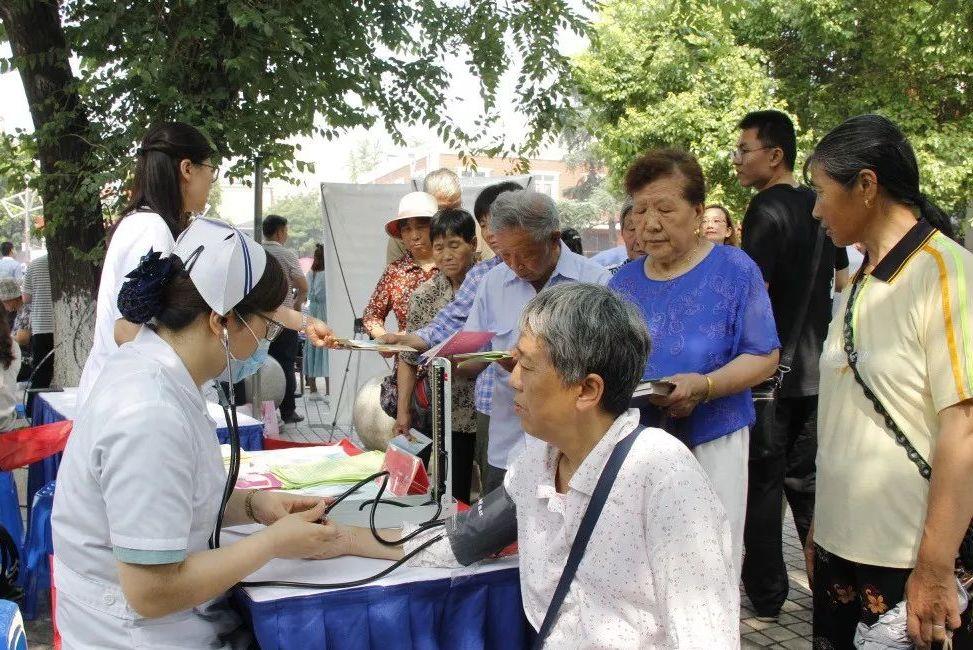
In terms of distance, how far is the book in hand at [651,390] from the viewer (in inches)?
83.9

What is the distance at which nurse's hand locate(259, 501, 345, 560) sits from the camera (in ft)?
5.70

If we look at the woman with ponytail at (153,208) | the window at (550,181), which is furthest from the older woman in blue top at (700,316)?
the window at (550,181)

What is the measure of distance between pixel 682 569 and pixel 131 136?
510cm

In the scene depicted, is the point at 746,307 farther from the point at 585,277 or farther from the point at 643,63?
the point at 643,63

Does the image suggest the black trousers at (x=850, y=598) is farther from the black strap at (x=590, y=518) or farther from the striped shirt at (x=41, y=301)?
the striped shirt at (x=41, y=301)

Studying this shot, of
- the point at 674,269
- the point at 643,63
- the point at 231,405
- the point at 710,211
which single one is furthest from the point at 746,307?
the point at 643,63

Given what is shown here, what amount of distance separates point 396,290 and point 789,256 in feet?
6.62

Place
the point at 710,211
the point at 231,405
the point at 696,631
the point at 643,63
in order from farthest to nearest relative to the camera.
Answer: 1. the point at 643,63
2. the point at 710,211
3. the point at 231,405
4. the point at 696,631

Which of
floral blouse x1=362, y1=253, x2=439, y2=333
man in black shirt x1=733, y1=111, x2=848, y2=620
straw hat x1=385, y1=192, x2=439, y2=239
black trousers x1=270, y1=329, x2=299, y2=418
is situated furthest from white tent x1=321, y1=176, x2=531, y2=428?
man in black shirt x1=733, y1=111, x2=848, y2=620

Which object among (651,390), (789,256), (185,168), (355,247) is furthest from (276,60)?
(651,390)

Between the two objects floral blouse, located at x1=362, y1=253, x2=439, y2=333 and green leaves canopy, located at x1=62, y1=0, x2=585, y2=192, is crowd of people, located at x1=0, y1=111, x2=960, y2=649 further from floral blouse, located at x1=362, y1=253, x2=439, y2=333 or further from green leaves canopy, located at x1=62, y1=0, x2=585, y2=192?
green leaves canopy, located at x1=62, y1=0, x2=585, y2=192

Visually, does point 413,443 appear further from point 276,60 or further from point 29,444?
point 276,60

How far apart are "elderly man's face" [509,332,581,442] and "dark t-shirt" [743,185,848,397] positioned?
2.21m

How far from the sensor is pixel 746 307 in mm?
2445
